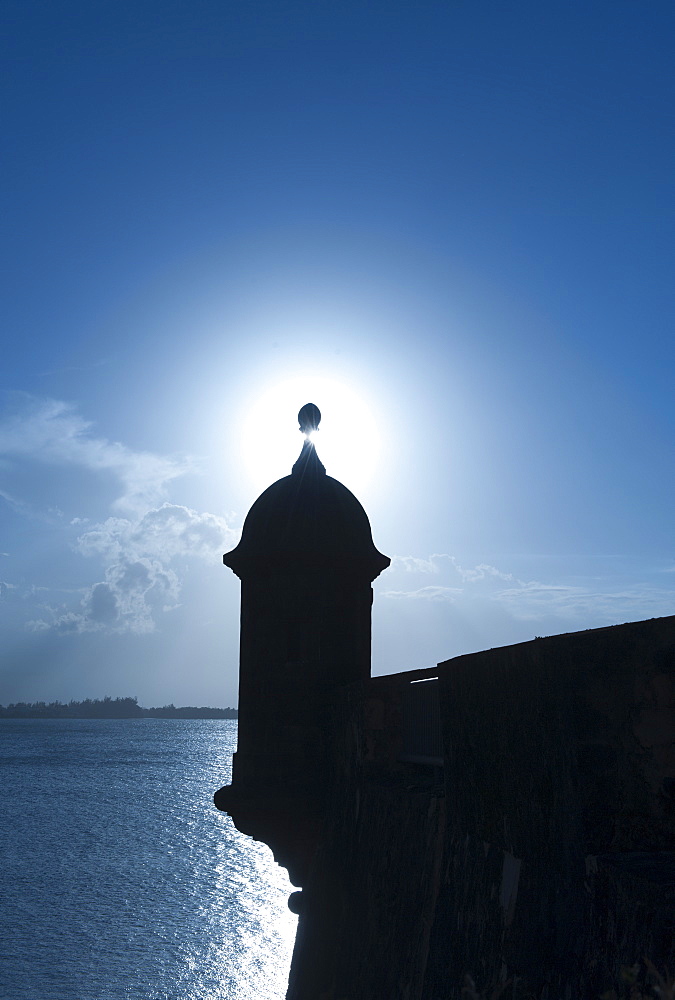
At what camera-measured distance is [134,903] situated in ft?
111

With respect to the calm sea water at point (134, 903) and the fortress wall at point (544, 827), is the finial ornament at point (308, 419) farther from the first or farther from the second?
the calm sea water at point (134, 903)

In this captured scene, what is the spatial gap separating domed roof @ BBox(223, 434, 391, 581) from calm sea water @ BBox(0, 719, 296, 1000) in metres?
17.4

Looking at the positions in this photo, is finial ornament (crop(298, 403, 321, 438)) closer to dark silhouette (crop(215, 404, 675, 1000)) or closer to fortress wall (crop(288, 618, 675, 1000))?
dark silhouette (crop(215, 404, 675, 1000))

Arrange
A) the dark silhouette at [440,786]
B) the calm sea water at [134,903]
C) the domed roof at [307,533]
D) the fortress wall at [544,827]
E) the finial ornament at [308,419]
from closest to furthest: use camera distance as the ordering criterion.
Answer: the fortress wall at [544,827]
the dark silhouette at [440,786]
the domed roof at [307,533]
the finial ornament at [308,419]
the calm sea water at [134,903]

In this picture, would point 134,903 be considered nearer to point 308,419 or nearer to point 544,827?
point 308,419

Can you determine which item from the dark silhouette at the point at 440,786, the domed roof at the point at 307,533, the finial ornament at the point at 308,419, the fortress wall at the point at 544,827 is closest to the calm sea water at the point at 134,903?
the dark silhouette at the point at 440,786

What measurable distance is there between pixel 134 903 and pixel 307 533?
90.8 feet

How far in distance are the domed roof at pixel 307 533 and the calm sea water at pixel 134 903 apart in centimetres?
1741

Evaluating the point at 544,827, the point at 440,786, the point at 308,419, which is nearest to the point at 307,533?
the point at 308,419

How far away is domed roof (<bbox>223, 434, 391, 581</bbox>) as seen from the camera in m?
12.4

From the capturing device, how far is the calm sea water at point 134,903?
82.5ft

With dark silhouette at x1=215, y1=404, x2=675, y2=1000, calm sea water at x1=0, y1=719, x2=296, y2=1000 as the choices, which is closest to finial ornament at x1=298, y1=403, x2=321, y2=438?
dark silhouette at x1=215, y1=404, x2=675, y2=1000

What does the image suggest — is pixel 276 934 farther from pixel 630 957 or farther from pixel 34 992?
pixel 630 957

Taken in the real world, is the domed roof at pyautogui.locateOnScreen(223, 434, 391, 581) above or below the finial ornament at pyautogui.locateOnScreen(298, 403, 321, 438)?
below
